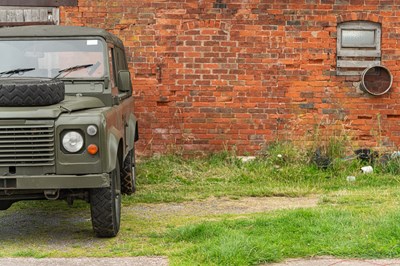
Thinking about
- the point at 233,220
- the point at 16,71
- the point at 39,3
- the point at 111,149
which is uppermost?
the point at 39,3

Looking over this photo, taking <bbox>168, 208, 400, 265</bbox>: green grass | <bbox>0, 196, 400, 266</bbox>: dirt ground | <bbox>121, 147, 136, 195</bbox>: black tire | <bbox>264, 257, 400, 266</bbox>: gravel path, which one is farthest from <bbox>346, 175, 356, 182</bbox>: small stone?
<bbox>264, 257, 400, 266</bbox>: gravel path

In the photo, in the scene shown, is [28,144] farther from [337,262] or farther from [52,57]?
[337,262]

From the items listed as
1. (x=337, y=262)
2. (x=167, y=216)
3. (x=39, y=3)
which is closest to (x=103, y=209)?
(x=167, y=216)

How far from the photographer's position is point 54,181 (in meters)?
6.49

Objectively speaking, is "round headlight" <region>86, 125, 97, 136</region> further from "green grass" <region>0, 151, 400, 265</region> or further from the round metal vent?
the round metal vent

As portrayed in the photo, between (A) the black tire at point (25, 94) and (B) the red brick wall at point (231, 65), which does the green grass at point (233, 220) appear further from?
(A) the black tire at point (25, 94)

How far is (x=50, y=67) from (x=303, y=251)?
3200 millimetres

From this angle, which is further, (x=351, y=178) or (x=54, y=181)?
(x=351, y=178)

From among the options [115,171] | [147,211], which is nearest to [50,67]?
[115,171]

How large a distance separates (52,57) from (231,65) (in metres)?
4.41

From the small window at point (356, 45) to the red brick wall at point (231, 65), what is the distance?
0.11m

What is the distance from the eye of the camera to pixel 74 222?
7.97 m

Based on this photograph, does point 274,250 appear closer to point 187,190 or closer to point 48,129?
point 48,129

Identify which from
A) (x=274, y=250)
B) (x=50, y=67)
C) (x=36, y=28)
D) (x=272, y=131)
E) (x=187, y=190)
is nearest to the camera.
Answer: (x=274, y=250)
